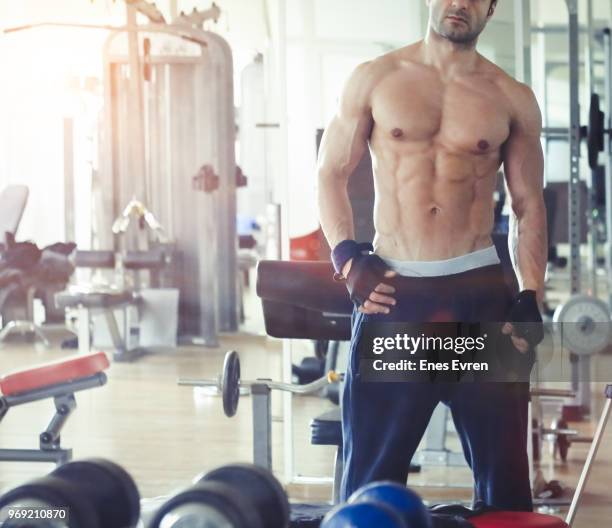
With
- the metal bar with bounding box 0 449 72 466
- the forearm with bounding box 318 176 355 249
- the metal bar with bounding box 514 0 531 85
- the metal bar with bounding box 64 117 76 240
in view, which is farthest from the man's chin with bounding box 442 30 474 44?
the metal bar with bounding box 64 117 76 240

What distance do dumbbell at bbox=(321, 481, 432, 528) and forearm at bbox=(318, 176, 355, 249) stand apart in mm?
669

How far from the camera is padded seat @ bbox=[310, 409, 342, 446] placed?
267 cm

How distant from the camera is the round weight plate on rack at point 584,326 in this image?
2570mm

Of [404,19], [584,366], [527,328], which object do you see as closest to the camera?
[527,328]

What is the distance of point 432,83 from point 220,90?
10.8 ft

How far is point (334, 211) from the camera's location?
2.25 m

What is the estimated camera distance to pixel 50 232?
346 centimetres

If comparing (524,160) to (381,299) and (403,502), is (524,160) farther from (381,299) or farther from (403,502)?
(403,502)

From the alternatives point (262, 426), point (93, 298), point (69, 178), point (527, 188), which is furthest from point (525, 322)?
point (93, 298)

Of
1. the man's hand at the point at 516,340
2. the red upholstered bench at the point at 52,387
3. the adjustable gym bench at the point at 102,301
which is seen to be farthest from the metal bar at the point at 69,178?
the man's hand at the point at 516,340

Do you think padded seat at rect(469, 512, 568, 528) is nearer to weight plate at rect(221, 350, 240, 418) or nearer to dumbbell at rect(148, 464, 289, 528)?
dumbbell at rect(148, 464, 289, 528)

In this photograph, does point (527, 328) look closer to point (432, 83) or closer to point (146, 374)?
point (432, 83)

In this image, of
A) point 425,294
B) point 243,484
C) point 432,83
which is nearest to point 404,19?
point 432,83

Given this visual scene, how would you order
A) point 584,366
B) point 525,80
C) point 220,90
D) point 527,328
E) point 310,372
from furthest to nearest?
point 220,90
point 310,372
point 584,366
point 525,80
point 527,328
